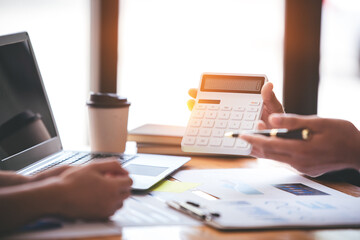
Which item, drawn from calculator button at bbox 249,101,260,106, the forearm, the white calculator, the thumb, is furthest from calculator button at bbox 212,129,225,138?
the forearm

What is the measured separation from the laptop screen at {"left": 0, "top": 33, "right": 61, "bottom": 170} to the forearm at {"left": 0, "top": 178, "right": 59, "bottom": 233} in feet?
1.13

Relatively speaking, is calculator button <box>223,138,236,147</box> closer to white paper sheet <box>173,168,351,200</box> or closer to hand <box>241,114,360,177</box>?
white paper sheet <box>173,168,351,200</box>

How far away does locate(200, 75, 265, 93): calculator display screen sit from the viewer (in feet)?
3.94

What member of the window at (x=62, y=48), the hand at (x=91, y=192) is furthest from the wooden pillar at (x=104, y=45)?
the hand at (x=91, y=192)

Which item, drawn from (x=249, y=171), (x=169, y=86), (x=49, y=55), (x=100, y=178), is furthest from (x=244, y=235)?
(x=169, y=86)

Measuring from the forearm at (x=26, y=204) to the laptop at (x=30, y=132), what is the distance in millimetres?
255

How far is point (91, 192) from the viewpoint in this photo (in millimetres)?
721

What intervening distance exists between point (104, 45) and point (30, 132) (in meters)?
0.91

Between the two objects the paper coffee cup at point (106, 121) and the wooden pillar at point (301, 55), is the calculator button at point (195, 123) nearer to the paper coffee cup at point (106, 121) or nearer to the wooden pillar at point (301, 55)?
the paper coffee cup at point (106, 121)

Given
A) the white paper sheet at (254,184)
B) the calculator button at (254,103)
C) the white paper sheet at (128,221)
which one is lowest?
the white paper sheet at (254,184)

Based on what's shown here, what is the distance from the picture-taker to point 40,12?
170cm

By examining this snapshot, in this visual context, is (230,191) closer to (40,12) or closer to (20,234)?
(20,234)

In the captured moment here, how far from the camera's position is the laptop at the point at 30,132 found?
1040 mm

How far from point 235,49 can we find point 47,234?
1.48 meters
